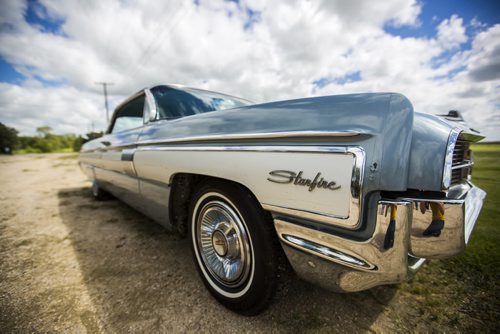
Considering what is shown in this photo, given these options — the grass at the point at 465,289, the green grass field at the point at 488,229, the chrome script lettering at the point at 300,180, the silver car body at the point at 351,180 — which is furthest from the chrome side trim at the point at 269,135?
the green grass field at the point at 488,229

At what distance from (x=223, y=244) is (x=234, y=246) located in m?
0.09

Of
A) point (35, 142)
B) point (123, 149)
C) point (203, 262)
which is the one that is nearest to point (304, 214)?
point (203, 262)

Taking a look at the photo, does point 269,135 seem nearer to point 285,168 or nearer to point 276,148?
point 276,148

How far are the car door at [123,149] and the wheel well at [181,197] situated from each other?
→ 28.8 inches

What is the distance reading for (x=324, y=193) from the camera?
37.1 inches

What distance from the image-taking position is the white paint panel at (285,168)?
0.90 m

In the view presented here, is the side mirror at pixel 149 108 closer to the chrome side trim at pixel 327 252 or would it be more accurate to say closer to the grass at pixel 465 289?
the chrome side trim at pixel 327 252

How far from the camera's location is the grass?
1.36 metres

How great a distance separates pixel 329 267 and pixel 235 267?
2.16 feet

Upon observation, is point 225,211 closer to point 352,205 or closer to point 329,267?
point 329,267

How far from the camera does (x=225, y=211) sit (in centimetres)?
146

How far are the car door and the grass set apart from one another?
102 inches

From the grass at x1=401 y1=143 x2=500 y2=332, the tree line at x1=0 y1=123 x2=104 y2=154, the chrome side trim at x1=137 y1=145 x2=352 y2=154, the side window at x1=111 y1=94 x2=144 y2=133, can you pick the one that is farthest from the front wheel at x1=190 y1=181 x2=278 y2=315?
the tree line at x1=0 y1=123 x2=104 y2=154

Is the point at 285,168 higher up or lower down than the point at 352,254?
higher up
